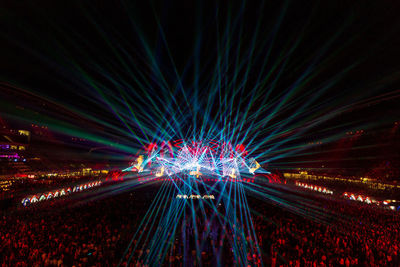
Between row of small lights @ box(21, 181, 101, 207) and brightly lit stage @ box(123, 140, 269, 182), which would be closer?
row of small lights @ box(21, 181, 101, 207)

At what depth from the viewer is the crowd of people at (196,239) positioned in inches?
211

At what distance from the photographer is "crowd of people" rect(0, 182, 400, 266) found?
17.5 ft

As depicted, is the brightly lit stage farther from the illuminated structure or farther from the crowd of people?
the crowd of people

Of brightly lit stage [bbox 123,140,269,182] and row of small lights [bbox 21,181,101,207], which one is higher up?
brightly lit stage [bbox 123,140,269,182]

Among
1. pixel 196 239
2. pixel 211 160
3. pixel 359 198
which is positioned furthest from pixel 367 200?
pixel 211 160

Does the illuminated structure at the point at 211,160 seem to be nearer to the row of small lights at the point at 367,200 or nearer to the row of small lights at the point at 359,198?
the row of small lights at the point at 359,198

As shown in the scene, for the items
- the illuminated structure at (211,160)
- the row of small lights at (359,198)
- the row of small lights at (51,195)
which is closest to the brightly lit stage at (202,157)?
the illuminated structure at (211,160)

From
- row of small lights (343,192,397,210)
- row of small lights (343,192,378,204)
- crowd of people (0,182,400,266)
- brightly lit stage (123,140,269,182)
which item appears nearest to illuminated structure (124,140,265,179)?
brightly lit stage (123,140,269,182)

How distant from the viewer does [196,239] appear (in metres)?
6.81

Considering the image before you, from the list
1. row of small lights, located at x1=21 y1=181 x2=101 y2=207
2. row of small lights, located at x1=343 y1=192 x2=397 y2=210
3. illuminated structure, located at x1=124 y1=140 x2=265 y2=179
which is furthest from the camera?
illuminated structure, located at x1=124 y1=140 x2=265 y2=179

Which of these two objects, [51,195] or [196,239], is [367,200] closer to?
[196,239]

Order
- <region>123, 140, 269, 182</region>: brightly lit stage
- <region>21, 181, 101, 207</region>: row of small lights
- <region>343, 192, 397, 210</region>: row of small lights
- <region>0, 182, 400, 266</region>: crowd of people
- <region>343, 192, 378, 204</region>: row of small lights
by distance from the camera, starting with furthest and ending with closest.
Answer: <region>123, 140, 269, 182</region>: brightly lit stage, <region>343, 192, 378, 204</region>: row of small lights, <region>343, 192, 397, 210</region>: row of small lights, <region>21, 181, 101, 207</region>: row of small lights, <region>0, 182, 400, 266</region>: crowd of people

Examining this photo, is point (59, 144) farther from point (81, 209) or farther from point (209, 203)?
point (209, 203)

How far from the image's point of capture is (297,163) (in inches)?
1358
